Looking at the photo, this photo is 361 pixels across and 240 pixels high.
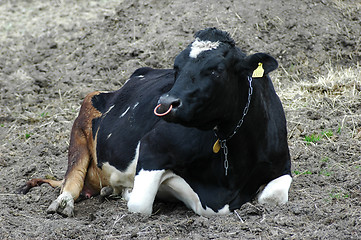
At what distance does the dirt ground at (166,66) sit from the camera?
5430 mm

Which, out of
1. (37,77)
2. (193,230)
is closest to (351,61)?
(37,77)

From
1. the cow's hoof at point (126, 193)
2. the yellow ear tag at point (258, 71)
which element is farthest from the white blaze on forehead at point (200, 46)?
the cow's hoof at point (126, 193)

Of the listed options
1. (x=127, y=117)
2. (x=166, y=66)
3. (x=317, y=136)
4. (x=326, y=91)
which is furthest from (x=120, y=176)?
(x=166, y=66)

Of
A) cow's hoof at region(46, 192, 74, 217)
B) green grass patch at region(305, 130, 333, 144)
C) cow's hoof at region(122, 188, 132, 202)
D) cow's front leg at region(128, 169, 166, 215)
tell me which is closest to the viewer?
cow's front leg at region(128, 169, 166, 215)

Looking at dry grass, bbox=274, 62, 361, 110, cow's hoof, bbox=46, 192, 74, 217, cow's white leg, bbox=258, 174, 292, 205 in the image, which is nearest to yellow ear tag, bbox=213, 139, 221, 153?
cow's white leg, bbox=258, 174, 292, 205

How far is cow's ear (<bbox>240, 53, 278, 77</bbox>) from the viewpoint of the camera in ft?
17.5

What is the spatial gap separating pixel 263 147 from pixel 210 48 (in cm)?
106

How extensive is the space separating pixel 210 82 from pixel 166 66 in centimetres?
523

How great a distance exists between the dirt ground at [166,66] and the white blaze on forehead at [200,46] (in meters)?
1.37

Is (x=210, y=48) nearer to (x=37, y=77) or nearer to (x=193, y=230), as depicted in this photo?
(x=193, y=230)

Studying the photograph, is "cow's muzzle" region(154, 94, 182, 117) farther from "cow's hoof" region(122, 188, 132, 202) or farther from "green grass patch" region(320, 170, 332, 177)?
"green grass patch" region(320, 170, 332, 177)

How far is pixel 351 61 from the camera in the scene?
10344 mm

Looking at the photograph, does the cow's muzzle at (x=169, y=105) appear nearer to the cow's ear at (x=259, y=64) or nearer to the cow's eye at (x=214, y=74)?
the cow's eye at (x=214, y=74)

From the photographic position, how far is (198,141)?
582 cm
